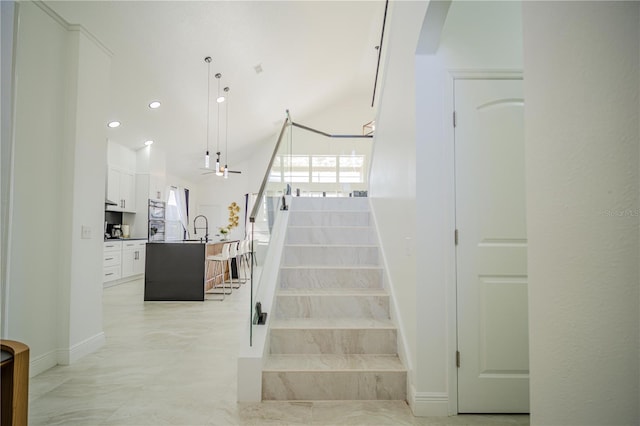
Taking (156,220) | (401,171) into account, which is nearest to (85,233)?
(401,171)

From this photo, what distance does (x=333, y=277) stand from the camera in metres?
3.29

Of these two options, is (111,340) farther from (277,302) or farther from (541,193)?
(541,193)

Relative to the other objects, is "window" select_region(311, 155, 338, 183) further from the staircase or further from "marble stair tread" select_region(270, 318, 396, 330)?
"marble stair tread" select_region(270, 318, 396, 330)

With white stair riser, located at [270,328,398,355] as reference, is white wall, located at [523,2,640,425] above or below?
above

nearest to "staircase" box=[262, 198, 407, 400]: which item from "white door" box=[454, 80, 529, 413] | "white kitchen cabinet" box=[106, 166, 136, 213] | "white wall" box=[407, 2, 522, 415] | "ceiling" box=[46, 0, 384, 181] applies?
"white wall" box=[407, 2, 522, 415]

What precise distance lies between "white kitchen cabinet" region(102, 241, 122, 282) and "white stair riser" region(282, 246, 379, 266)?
4.65 meters

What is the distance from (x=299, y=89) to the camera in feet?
29.3

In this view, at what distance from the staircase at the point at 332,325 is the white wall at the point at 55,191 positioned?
178 cm

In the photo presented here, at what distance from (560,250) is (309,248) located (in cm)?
295

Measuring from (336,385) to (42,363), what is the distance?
2.35 m

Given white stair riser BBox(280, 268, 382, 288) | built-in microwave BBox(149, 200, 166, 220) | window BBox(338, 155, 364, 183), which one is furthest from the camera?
built-in microwave BBox(149, 200, 166, 220)

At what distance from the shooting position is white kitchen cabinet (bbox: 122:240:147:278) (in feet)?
23.5

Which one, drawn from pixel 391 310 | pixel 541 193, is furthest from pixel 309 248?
pixel 541 193

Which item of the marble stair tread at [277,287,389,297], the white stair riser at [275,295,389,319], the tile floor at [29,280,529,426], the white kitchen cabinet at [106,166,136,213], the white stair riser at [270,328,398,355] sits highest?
the white kitchen cabinet at [106,166,136,213]
